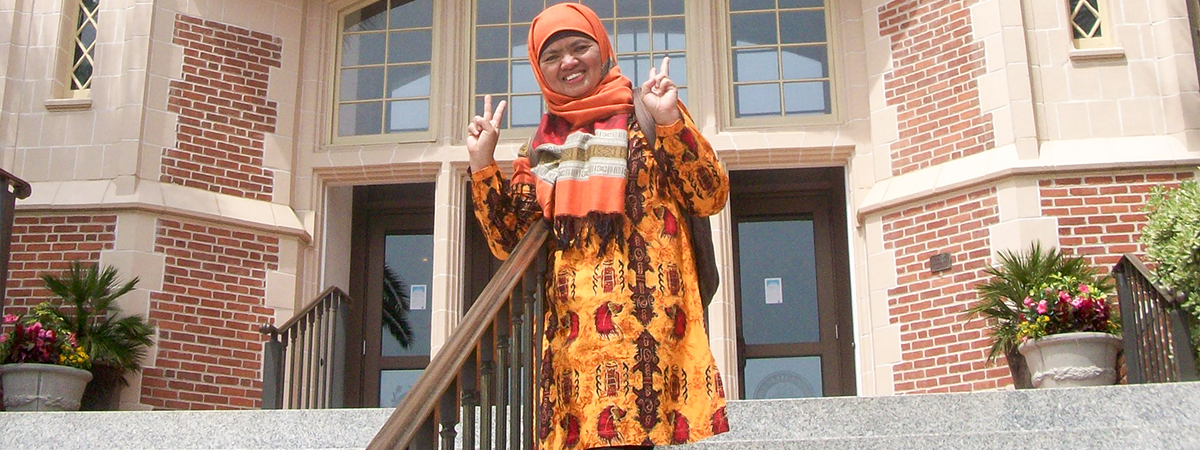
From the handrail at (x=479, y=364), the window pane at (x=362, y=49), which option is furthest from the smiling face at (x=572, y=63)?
the window pane at (x=362, y=49)

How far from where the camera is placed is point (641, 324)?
3.47m

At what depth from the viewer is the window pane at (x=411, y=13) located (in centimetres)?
958

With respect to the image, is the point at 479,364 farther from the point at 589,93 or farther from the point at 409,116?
the point at 409,116

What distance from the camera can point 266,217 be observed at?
877cm

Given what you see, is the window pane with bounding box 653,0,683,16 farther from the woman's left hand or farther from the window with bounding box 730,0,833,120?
the woman's left hand

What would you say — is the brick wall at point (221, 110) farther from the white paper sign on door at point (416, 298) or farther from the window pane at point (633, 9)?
the window pane at point (633, 9)

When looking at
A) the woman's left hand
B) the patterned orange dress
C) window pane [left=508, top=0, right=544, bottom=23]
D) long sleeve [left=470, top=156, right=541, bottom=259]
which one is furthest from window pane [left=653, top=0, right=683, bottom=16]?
the woman's left hand

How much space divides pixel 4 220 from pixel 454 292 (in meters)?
3.17

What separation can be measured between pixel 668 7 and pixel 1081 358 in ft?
12.2

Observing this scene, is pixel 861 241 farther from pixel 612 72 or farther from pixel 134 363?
pixel 612 72

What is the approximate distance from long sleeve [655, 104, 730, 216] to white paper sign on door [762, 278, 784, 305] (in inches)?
228

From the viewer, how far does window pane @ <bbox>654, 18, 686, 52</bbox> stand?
9.23 meters

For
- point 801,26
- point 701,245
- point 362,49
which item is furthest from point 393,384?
point 701,245

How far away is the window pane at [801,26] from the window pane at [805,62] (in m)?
0.07
